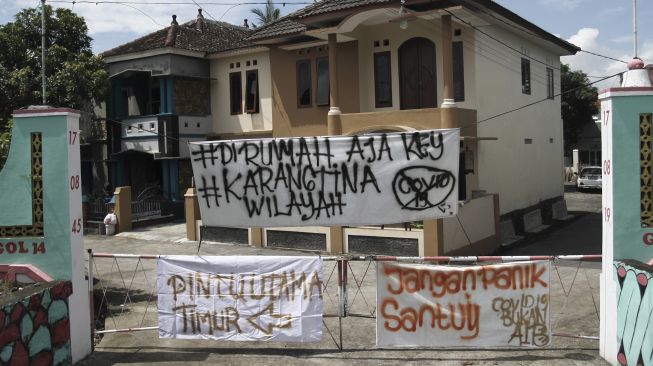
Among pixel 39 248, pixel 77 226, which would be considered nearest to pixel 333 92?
pixel 77 226

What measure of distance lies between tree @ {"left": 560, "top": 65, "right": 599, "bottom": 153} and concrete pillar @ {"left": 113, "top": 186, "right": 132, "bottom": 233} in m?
33.9

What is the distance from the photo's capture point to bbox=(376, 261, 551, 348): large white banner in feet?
23.4

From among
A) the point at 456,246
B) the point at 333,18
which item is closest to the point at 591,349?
the point at 456,246

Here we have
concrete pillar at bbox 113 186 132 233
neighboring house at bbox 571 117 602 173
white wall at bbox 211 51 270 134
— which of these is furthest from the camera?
neighboring house at bbox 571 117 602 173

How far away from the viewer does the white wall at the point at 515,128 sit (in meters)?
17.0

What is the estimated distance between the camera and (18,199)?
23.9 feet

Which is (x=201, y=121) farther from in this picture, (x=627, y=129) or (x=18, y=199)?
(x=627, y=129)

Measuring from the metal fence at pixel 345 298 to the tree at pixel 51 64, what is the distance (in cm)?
849

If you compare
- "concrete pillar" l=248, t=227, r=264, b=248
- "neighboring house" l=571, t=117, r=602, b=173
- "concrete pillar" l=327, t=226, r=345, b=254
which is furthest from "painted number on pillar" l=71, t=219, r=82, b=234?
"neighboring house" l=571, t=117, r=602, b=173

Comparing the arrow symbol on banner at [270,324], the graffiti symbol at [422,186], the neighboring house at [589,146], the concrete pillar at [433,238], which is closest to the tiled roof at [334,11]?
the concrete pillar at [433,238]

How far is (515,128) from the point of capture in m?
19.2

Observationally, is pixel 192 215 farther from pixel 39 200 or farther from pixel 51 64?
pixel 39 200

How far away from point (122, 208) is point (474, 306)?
1589 cm

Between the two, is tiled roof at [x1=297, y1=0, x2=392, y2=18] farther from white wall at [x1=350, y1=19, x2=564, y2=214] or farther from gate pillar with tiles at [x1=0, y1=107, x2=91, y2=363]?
gate pillar with tiles at [x1=0, y1=107, x2=91, y2=363]
